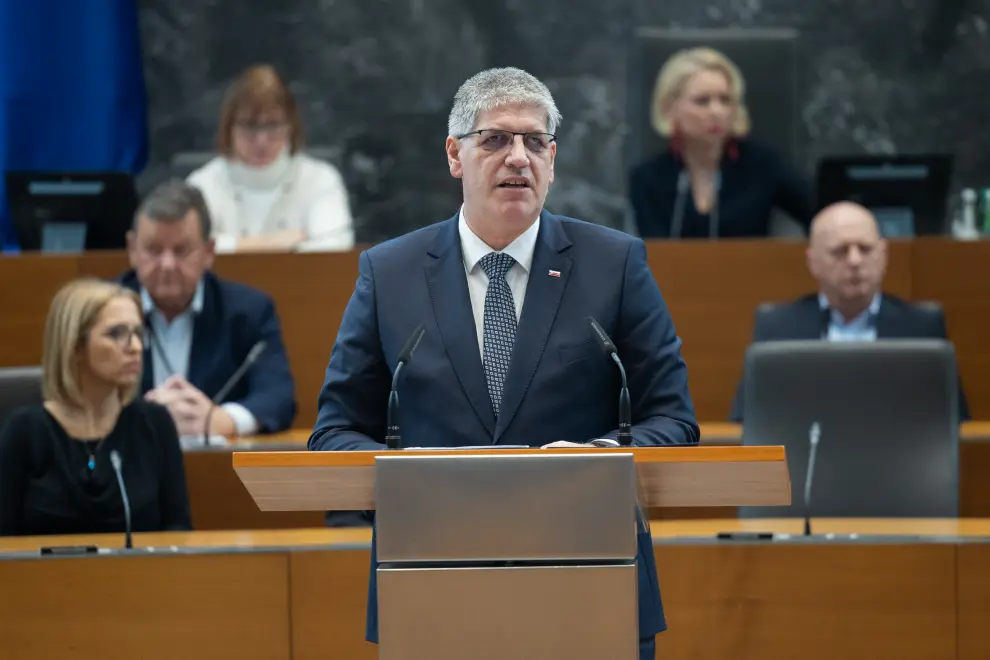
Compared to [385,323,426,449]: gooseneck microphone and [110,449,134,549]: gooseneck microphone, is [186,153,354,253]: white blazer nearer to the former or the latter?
[110,449,134,549]: gooseneck microphone

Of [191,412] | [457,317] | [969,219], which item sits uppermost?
[969,219]

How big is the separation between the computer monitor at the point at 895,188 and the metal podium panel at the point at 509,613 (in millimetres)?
3243

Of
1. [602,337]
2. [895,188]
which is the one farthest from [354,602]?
[895,188]

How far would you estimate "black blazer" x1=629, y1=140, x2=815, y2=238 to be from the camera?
5.20 m

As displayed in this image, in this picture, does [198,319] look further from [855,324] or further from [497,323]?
[497,323]

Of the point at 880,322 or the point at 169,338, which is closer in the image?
the point at 880,322

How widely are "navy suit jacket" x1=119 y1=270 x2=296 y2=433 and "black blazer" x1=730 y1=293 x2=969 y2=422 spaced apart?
1.30 metres

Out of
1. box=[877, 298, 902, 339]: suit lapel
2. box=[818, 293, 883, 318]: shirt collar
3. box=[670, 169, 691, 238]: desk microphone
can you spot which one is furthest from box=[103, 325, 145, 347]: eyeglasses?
box=[670, 169, 691, 238]: desk microphone

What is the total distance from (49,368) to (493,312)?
5.81ft

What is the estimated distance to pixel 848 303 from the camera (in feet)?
14.1

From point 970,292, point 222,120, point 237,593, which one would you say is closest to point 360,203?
point 222,120

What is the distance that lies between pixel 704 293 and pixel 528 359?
2.56 metres

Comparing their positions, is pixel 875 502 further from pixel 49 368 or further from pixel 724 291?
pixel 49 368

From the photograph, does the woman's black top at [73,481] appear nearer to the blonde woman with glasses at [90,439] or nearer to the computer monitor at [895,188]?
the blonde woman with glasses at [90,439]
